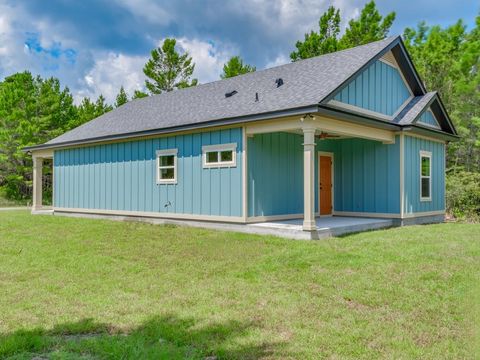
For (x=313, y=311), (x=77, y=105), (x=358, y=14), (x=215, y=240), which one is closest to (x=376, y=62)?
(x=215, y=240)

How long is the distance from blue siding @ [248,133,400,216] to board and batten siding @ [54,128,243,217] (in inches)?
24.6

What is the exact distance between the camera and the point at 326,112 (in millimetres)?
8953

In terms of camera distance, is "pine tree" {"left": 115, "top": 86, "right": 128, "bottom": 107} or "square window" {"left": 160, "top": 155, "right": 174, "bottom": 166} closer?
"square window" {"left": 160, "top": 155, "right": 174, "bottom": 166}

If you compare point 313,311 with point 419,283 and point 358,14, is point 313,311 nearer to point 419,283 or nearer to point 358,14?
point 419,283

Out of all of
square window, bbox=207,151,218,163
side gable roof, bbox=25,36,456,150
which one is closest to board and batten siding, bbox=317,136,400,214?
side gable roof, bbox=25,36,456,150

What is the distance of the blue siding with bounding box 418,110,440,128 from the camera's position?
13.2 meters

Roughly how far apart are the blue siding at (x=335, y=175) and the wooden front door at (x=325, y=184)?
0.70 feet

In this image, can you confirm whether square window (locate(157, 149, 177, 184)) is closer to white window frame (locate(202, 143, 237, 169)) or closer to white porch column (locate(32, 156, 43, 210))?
white window frame (locate(202, 143, 237, 169))

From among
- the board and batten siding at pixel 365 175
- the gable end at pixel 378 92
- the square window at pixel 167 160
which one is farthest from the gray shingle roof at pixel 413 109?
the square window at pixel 167 160

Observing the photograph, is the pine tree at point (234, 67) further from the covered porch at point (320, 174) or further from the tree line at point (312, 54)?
the covered porch at point (320, 174)

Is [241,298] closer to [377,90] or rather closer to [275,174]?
[275,174]

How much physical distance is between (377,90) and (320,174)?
121 inches

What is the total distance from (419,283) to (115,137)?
10.8 m

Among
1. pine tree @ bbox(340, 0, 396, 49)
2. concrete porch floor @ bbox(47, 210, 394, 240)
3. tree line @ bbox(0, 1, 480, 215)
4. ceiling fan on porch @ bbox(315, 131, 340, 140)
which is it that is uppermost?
pine tree @ bbox(340, 0, 396, 49)
